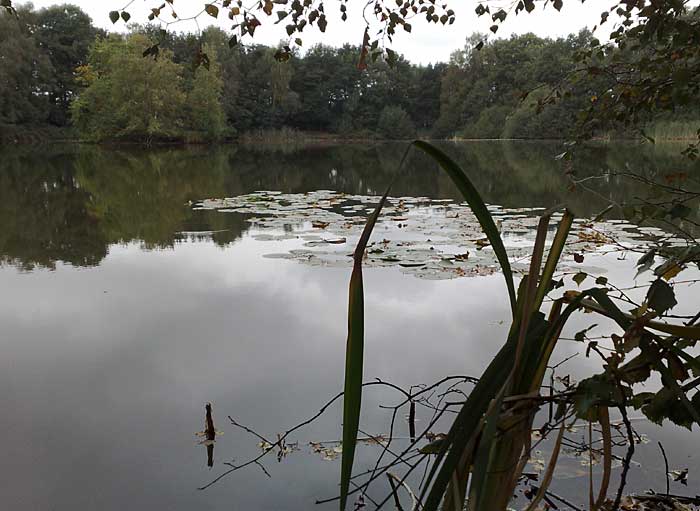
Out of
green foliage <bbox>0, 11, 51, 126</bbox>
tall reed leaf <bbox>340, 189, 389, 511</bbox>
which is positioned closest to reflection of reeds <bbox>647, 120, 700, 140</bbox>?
tall reed leaf <bbox>340, 189, 389, 511</bbox>

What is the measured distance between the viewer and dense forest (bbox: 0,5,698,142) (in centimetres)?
3072

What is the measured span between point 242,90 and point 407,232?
37.1 m

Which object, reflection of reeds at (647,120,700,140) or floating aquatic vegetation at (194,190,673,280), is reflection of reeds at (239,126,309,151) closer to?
reflection of reeds at (647,120,700,140)

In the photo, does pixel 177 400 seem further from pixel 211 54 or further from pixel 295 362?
pixel 211 54

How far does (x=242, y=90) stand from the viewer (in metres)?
41.0

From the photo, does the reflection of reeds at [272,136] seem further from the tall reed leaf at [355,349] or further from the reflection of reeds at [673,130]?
the tall reed leaf at [355,349]

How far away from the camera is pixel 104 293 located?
3951 mm

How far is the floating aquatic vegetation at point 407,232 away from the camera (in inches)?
184

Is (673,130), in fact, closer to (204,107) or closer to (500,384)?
(204,107)

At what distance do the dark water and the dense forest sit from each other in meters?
15.5

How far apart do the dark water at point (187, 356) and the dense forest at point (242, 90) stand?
50.8 ft

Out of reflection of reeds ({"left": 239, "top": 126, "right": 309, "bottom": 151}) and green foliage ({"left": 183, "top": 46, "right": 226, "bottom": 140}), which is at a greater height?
green foliage ({"left": 183, "top": 46, "right": 226, "bottom": 140})

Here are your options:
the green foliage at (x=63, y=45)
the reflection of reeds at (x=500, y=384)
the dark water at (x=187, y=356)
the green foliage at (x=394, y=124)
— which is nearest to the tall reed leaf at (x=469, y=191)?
the reflection of reeds at (x=500, y=384)

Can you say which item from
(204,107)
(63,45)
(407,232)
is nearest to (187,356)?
(407,232)
